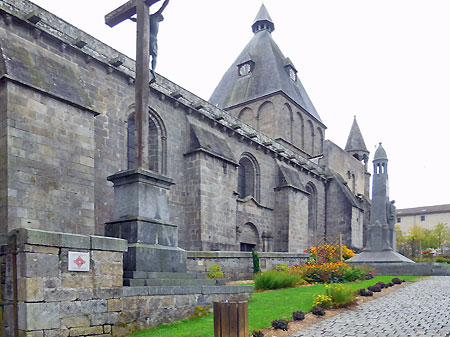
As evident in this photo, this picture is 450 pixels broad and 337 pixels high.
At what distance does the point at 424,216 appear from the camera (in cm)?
7244

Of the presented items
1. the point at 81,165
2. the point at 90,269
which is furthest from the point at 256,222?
the point at 90,269

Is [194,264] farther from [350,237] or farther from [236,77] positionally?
[236,77]

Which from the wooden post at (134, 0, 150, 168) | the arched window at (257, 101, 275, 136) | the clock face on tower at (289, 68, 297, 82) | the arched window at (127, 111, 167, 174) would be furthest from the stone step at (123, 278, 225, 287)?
the clock face on tower at (289, 68, 297, 82)

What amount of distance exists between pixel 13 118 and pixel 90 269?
20.3 ft

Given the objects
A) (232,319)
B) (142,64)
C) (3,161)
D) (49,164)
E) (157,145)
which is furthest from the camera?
(157,145)

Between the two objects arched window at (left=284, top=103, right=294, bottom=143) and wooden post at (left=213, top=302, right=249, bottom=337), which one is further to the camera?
arched window at (left=284, top=103, right=294, bottom=143)

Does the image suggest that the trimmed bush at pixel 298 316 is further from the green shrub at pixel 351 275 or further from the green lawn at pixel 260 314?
the green shrub at pixel 351 275

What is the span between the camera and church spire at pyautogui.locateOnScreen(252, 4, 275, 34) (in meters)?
39.7

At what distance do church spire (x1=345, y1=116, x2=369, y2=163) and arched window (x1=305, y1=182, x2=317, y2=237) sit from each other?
53.9ft

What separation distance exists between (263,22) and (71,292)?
3795cm

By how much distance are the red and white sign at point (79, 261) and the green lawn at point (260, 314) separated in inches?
51.3

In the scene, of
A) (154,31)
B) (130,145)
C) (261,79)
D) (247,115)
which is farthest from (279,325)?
(261,79)

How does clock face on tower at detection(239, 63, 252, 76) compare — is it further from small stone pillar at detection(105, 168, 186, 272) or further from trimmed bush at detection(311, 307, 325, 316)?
trimmed bush at detection(311, 307, 325, 316)

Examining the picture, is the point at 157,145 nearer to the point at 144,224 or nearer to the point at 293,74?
the point at 144,224
